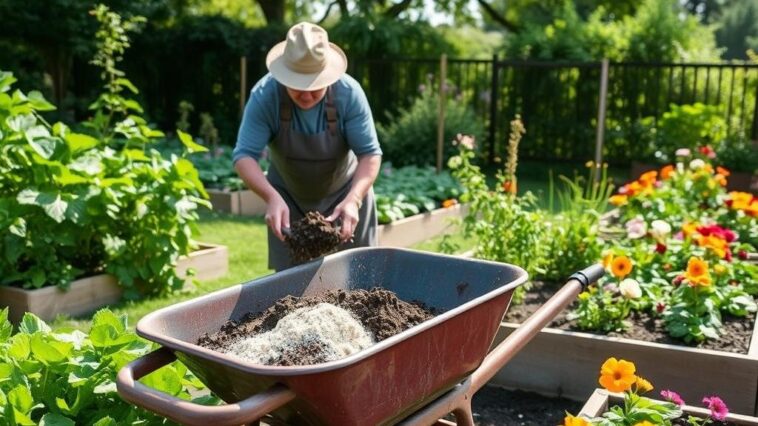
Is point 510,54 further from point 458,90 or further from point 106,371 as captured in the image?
point 106,371

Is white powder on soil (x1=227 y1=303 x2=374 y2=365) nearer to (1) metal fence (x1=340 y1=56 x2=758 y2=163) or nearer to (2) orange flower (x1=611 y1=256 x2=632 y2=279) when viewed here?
(2) orange flower (x1=611 y1=256 x2=632 y2=279)

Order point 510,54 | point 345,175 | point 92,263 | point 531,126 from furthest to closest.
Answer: point 510,54
point 531,126
point 92,263
point 345,175

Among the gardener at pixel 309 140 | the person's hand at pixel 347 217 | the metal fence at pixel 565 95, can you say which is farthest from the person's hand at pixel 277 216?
the metal fence at pixel 565 95

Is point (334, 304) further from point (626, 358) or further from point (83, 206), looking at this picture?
point (83, 206)

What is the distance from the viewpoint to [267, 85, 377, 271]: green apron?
3154 millimetres

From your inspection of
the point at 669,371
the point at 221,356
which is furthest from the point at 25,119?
the point at 669,371

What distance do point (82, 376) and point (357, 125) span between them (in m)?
1.51

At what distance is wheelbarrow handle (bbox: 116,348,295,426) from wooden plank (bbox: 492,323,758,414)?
1.96 meters

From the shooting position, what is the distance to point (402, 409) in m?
1.91

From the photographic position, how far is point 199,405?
1529 mm

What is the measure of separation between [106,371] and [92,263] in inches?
109

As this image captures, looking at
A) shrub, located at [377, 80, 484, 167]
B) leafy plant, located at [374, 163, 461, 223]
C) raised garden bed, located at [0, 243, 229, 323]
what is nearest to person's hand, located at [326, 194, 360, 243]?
raised garden bed, located at [0, 243, 229, 323]

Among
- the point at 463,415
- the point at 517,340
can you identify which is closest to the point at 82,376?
the point at 463,415

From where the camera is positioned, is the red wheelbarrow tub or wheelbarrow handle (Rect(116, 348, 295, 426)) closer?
wheelbarrow handle (Rect(116, 348, 295, 426))
